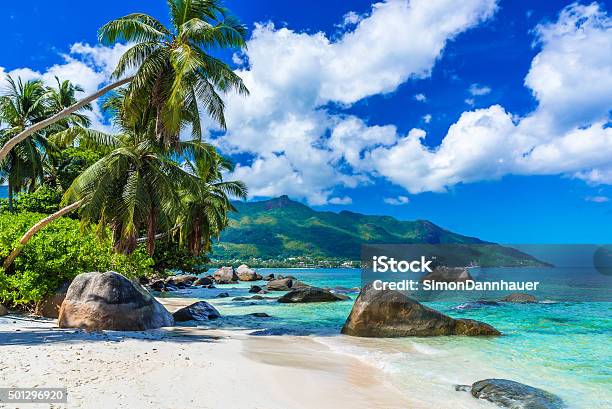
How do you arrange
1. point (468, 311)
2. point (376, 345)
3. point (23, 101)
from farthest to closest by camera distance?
point (23, 101)
point (468, 311)
point (376, 345)

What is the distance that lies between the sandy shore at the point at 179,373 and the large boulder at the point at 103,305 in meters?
0.70

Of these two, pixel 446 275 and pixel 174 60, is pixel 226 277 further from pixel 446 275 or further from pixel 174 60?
pixel 174 60

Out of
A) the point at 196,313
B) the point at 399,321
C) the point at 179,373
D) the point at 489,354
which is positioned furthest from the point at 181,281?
the point at 179,373

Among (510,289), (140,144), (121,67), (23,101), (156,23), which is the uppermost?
(23,101)

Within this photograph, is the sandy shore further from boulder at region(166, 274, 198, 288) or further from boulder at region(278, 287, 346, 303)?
boulder at region(166, 274, 198, 288)

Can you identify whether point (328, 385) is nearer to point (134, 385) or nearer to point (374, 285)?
point (134, 385)

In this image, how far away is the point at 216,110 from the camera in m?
16.5

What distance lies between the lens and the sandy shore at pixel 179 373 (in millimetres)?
5930

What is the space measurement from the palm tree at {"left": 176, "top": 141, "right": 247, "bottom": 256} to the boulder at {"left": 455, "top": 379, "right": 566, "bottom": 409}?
1890 cm

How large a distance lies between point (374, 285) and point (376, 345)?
2905 mm

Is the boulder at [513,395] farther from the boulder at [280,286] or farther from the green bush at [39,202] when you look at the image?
the boulder at [280,286]

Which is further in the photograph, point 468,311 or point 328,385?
point 468,311

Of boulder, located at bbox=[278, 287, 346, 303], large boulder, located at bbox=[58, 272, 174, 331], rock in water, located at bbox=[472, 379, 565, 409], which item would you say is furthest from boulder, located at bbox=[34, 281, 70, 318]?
boulder, located at bbox=[278, 287, 346, 303]

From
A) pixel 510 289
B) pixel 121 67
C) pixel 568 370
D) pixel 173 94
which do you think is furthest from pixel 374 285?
pixel 510 289
